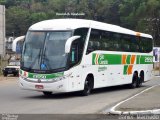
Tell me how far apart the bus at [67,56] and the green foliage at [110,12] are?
193ft

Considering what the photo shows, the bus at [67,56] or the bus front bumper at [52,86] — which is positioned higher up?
the bus at [67,56]

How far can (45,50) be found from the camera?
1956cm

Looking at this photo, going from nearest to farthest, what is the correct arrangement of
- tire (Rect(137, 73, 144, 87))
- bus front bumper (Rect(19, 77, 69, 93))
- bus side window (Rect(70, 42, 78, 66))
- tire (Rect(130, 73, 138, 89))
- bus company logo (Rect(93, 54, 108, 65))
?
bus front bumper (Rect(19, 77, 69, 93)) < bus side window (Rect(70, 42, 78, 66)) < bus company logo (Rect(93, 54, 108, 65)) < tire (Rect(130, 73, 138, 89)) < tire (Rect(137, 73, 144, 87))

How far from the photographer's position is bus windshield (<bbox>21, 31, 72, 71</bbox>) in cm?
1941

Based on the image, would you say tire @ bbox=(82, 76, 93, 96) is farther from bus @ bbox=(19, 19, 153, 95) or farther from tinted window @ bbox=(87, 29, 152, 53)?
tinted window @ bbox=(87, 29, 152, 53)

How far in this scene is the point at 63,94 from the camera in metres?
22.5

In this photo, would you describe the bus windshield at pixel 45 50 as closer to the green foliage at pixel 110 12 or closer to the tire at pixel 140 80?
the tire at pixel 140 80

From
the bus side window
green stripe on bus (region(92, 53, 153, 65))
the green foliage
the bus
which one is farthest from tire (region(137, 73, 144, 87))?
the green foliage

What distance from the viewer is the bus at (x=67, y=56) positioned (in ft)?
63.4

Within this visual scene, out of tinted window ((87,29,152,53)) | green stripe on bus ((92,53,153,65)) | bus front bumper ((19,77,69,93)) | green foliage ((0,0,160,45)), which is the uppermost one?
green foliage ((0,0,160,45))

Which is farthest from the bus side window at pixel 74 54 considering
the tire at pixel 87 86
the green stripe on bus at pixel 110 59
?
the green stripe on bus at pixel 110 59

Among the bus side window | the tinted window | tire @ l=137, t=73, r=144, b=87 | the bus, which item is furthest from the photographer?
tire @ l=137, t=73, r=144, b=87

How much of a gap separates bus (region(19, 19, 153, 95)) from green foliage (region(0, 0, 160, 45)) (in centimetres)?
5896

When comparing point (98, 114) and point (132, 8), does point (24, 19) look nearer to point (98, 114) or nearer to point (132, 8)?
point (132, 8)
